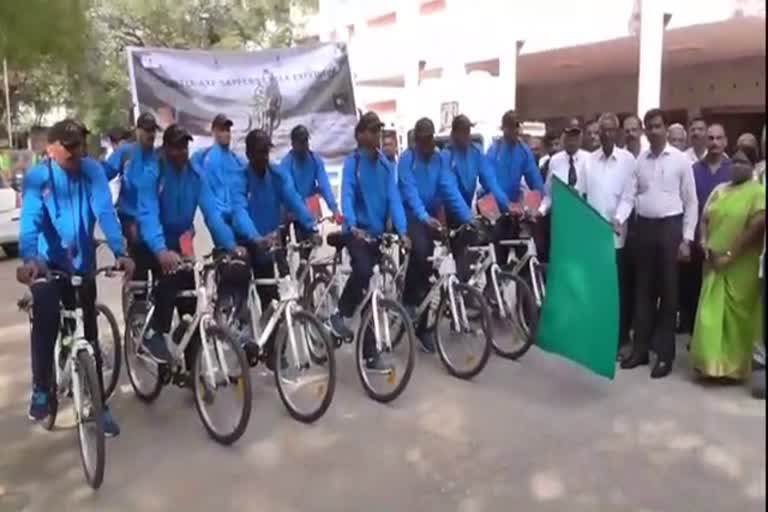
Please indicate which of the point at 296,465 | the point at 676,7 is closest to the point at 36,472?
the point at 296,465

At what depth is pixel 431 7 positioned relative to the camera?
22.6m

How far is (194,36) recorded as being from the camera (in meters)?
31.8

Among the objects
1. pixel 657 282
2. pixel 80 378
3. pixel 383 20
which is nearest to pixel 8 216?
pixel 80 378

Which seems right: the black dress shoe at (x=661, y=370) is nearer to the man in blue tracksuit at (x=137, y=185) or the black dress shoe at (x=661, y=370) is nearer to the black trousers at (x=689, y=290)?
the black trousers at (x=689, y=290)

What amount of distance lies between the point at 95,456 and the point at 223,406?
0.94 metres

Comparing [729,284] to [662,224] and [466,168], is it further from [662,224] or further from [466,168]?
[466,168]

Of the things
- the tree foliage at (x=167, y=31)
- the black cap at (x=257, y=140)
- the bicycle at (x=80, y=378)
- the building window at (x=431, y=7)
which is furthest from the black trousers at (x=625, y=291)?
the tree foliage at (x=167, y=31)

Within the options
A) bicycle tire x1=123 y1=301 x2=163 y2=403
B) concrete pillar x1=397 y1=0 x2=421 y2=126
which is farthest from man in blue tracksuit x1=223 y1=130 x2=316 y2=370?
concrete pillar x1=397 y1=0 x2=421 y2=126

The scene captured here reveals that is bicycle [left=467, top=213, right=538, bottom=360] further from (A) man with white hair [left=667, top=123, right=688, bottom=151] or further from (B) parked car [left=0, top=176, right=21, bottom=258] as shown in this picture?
(B) parked car [left=0, top=176, right=21, bottom=258]

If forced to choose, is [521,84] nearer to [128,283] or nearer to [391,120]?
[391,120]

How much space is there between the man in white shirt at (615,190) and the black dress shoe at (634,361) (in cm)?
25

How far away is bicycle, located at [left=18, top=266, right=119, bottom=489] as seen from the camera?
493 centimetres

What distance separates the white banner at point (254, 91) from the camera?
441 inches

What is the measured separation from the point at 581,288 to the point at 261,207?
2268 millimetres
